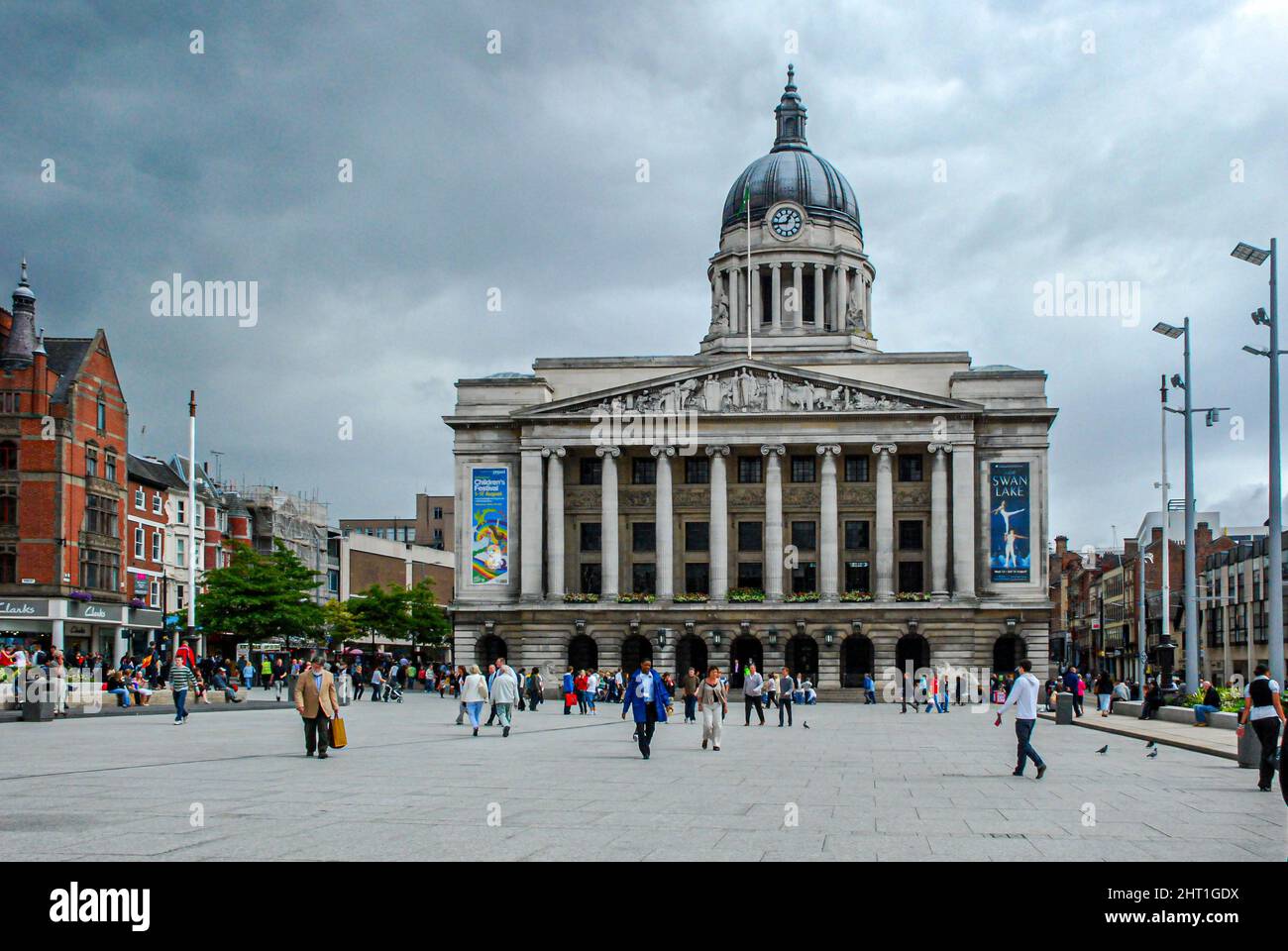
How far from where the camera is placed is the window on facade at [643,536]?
87.4 metres

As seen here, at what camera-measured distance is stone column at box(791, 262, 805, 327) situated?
102625 millimetres

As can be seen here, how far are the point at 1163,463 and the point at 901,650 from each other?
2361 centimetres

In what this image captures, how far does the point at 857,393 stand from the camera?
275 ft

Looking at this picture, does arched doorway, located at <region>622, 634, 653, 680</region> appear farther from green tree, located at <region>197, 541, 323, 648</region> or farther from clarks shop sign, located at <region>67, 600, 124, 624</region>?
clarks shop sign, located at <region>67, 600, 124, 624</region>

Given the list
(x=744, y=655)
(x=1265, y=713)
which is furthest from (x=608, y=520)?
(x=1265, y=713)

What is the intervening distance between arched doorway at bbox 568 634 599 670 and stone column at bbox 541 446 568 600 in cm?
275

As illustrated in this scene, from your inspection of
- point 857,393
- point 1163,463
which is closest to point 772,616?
point 857,393

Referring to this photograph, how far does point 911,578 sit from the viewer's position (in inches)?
3344

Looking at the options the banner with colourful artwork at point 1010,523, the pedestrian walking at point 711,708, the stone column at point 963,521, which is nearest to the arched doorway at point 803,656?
the stone column at point 963,521

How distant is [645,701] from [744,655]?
56.0m

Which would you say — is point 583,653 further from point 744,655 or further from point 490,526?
point 744,655

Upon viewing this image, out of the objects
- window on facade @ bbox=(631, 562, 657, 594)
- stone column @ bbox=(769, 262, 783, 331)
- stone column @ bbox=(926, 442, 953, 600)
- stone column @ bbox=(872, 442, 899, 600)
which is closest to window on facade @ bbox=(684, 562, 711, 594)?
window on facade @ bbox=(631, 562, 657, 594)

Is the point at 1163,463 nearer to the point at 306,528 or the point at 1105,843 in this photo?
the point at 1105,843

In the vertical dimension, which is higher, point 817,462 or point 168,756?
point 817,462
